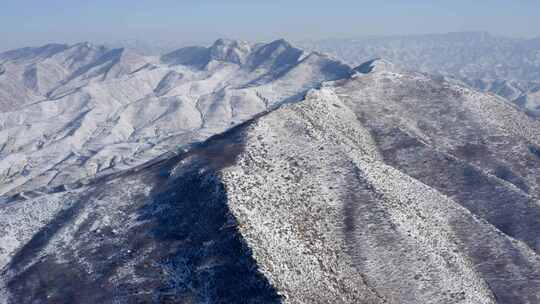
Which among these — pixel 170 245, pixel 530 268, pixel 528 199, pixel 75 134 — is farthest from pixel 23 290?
pixel 75 134

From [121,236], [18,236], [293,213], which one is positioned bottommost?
[18,236]

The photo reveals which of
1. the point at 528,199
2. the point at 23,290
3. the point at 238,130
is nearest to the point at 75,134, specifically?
the point at 238,130

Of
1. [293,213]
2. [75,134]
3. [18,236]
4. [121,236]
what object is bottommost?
[75,134]

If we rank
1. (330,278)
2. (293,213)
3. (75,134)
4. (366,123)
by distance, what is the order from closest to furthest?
(330,278) < (293,213) < (366,123) < (75,134)

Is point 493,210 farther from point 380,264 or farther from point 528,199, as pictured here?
point 380,264

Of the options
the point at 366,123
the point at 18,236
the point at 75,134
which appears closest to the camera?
the point at 18,236

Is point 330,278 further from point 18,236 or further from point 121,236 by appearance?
point 18,236

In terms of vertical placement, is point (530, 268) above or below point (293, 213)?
below

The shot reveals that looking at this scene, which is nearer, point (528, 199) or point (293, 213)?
point (293, 213)

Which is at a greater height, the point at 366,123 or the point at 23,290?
the point at 366,123
